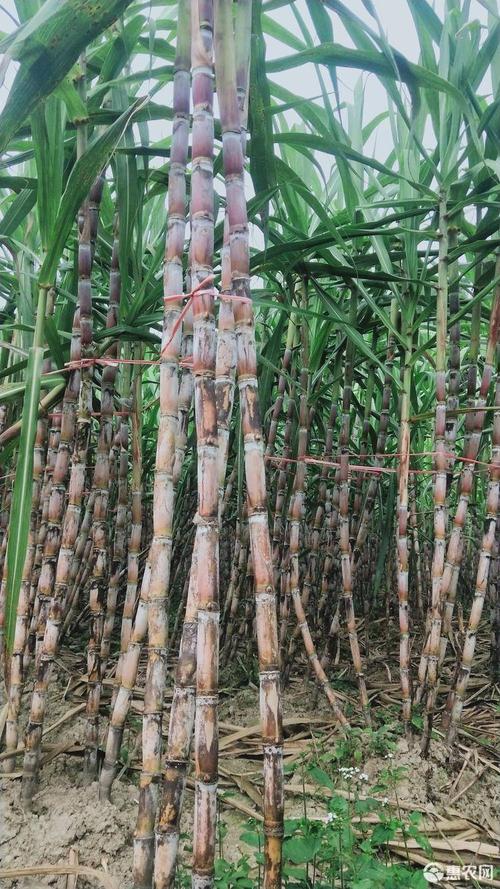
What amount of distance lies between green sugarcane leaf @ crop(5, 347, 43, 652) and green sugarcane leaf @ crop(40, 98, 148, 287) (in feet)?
1.02

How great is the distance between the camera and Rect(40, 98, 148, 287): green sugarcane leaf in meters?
0.99

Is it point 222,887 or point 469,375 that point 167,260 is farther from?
point 469,375

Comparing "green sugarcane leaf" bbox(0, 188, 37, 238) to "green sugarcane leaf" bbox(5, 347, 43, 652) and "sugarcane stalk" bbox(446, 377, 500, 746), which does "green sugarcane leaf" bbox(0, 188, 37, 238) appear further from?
"sugarcane stalk" bbox(446, 377, 500, 746)

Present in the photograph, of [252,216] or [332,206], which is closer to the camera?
[252,216]

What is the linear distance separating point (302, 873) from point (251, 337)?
2.81ft

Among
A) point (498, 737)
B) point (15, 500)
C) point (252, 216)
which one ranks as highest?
point (252, 216)

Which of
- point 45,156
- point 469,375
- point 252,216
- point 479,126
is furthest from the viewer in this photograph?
point 469,375

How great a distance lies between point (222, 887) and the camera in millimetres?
1000

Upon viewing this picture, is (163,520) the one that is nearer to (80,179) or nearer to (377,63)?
(80,179)

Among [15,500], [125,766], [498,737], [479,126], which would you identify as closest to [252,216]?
[479,126]

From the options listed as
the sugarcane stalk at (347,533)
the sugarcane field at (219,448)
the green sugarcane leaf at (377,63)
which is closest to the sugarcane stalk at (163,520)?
the sugarcane field at (219,448)

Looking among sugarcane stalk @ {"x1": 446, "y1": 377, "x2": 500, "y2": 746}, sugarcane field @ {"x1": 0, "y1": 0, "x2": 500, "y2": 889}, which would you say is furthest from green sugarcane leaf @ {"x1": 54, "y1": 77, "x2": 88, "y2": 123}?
sugarcane stalk @ {"x1": 446, "y1": 377, "x2": 500, "y2": 746}

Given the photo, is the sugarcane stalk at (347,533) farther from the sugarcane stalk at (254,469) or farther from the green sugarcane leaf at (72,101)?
the sugarcane stalk at (254,469)

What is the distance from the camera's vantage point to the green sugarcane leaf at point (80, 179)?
989mm
